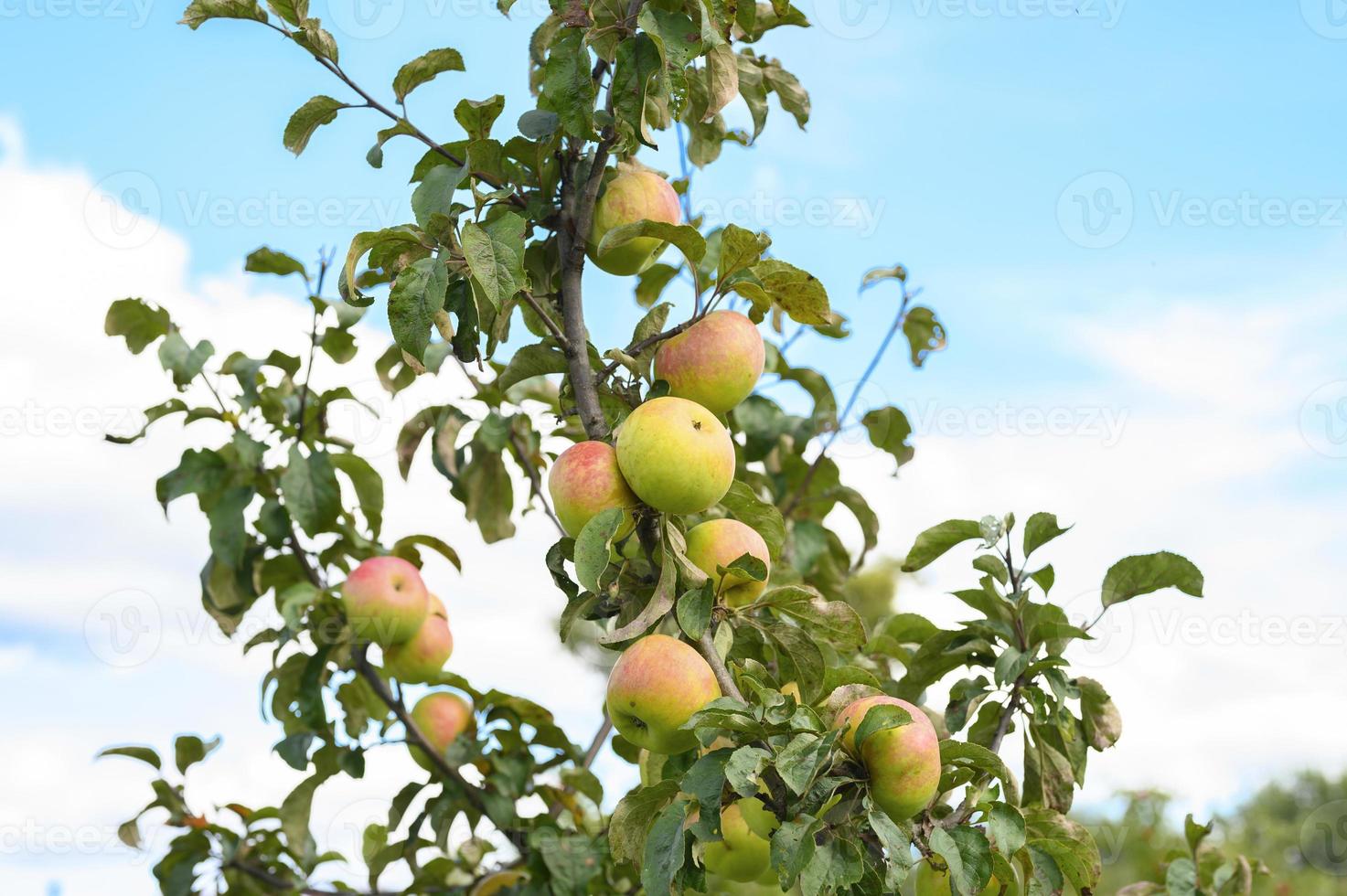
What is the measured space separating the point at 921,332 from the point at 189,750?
207 centimetres

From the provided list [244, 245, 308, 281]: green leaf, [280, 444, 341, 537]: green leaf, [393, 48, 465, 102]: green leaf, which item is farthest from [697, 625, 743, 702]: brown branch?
[244, 245, 308, 281]: green leaf

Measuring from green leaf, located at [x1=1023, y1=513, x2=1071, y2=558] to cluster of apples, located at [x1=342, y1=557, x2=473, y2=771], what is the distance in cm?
137

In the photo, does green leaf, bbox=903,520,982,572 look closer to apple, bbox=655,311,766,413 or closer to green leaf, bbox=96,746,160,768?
apple, bbox=655,311,766,413

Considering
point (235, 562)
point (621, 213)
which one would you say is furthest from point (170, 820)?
→ point (621, 213)

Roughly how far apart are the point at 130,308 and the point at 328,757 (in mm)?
1176

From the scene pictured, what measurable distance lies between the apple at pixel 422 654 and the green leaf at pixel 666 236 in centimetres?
135

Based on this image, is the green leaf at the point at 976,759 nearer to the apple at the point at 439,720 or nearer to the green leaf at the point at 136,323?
the apple at the point at 439,720

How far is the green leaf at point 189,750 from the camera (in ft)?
8.97

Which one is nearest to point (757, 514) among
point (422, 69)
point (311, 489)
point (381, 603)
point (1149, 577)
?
point (1149, 577)

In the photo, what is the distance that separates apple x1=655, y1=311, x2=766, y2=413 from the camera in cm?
166

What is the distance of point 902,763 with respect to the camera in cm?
144

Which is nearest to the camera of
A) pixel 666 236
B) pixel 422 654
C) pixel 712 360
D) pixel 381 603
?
pixel 666 236

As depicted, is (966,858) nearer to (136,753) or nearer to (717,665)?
(717,665)

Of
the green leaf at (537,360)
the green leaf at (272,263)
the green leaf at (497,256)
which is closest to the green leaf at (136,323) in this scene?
the green leaf at (272,263)
